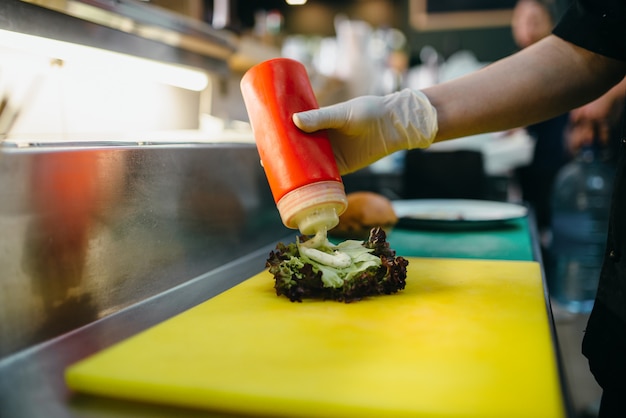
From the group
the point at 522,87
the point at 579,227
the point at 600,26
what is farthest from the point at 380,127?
the point at 579,227

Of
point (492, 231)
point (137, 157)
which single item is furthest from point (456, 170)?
point (137, 157)

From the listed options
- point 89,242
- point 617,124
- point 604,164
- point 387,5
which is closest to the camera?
point 89,242

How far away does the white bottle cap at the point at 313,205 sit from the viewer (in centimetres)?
105

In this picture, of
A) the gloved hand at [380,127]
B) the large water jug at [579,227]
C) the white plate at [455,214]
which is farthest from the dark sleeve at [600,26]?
the large water jug at [579,227]

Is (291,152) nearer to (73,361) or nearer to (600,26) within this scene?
(73,361)

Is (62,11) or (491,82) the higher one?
(62,11)

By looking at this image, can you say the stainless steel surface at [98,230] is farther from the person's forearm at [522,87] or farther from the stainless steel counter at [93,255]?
the person's forearm at [522,87]

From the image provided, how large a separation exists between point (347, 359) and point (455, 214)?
4.98 ft

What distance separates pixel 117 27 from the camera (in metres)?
1.52

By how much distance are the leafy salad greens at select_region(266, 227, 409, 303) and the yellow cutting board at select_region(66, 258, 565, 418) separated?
26 millimetres

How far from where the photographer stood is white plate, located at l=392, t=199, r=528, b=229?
1962 mm

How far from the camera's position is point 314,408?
0.66 meters

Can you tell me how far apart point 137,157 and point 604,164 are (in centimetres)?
438

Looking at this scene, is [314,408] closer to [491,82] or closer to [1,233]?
[1,233]
